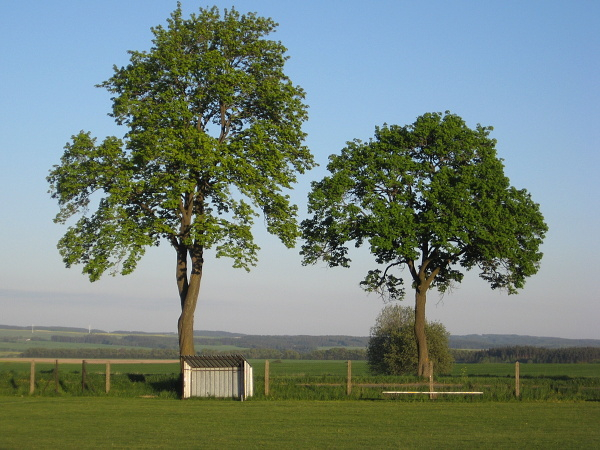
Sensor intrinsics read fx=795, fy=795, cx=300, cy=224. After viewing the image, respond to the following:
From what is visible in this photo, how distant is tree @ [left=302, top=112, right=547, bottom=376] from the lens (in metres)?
42.2

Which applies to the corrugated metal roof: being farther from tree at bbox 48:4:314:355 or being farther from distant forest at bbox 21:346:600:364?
distant forest at bbox 21:346:600:364

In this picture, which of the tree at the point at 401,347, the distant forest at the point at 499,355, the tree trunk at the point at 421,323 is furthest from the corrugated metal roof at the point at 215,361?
the distant forest at the point at 499,355

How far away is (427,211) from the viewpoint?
4269 cm

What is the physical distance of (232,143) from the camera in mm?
38438

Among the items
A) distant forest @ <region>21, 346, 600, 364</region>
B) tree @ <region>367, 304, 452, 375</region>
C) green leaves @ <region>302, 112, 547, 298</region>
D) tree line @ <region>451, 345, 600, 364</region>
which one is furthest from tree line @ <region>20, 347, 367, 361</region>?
green leaves @ <region>302, 112, 547, 298</region>

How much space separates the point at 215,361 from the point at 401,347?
27787 mm

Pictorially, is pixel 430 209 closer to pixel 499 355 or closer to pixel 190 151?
pixel 190 151

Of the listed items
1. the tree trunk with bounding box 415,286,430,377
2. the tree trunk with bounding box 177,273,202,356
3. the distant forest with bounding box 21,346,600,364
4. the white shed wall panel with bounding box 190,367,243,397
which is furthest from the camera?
the distant forest with bounding box 21,346,600,364

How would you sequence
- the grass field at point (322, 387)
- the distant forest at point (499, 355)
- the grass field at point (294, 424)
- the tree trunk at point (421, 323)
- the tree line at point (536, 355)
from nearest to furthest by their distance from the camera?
the grass field at point (294, 424) → the grass field at point (322, 387) → the tree trunk at point (421, 323) → the distant forest at point (499, 355) → the tree line at point (536, 355)

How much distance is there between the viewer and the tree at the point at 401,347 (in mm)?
58000

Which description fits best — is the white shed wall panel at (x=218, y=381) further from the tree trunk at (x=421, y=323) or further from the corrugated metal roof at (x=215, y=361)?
the tree trunk at (x=421, y=323)

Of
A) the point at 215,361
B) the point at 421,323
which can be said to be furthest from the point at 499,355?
the point at 215,361

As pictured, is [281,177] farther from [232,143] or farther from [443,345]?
[443,345]

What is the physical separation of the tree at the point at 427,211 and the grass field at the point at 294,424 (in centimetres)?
1307
